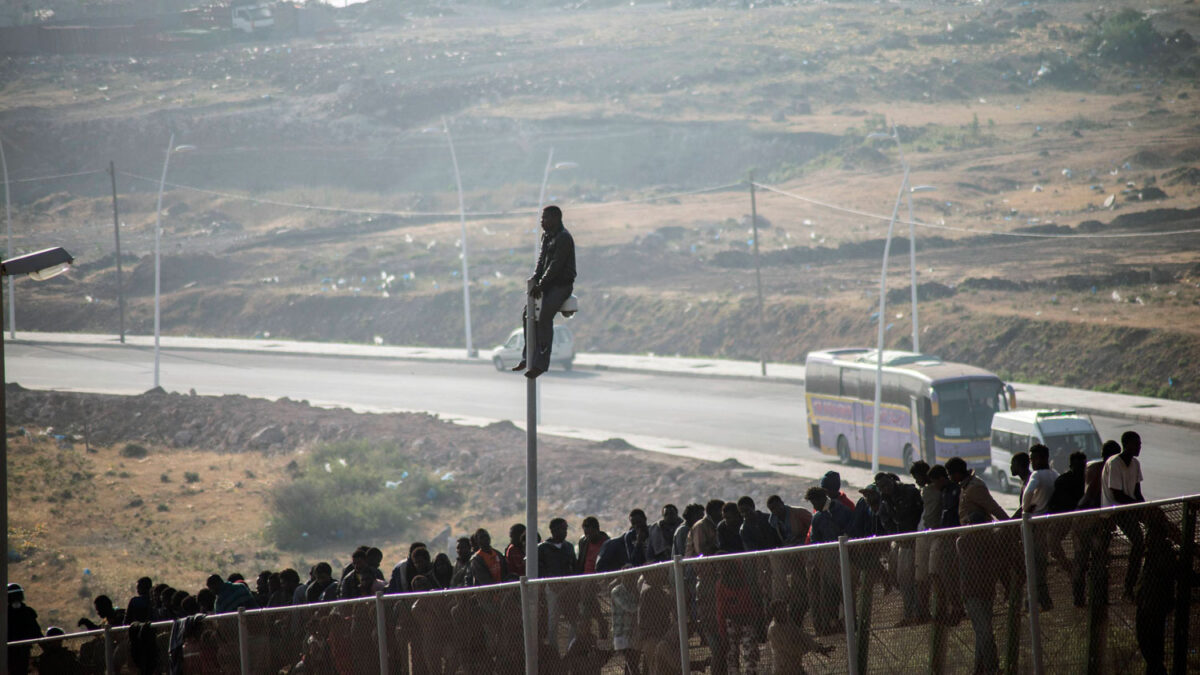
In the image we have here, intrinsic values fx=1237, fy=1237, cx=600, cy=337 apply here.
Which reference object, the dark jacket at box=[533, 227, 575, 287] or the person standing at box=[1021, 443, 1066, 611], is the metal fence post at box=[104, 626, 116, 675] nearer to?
the dark jacket at box=[533, 227, 575, 287]

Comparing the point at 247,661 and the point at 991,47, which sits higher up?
the point at 991,47

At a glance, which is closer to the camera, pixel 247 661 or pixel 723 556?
pixel 723 556

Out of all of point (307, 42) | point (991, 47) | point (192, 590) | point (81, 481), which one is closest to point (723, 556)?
point (192, 590)

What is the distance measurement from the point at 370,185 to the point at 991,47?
49476mm

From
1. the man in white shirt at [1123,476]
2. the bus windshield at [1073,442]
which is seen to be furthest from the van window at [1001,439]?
the man in white shirt at [1123,476]

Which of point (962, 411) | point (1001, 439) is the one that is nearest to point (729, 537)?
point (1001, 439)

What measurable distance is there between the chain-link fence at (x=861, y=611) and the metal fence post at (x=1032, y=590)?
1 centimetres

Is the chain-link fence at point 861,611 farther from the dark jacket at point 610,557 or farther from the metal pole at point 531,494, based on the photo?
the dark jacket at point 610,557

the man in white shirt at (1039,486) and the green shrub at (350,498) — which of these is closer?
the man in white shirt at (1039,486)

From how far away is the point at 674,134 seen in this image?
280 feet

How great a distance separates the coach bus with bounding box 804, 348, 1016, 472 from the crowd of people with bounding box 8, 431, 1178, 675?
17.0m

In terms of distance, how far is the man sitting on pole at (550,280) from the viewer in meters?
9.57

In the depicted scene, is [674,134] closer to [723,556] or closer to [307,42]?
[307,42]

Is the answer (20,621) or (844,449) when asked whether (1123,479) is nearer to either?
(20,621)
